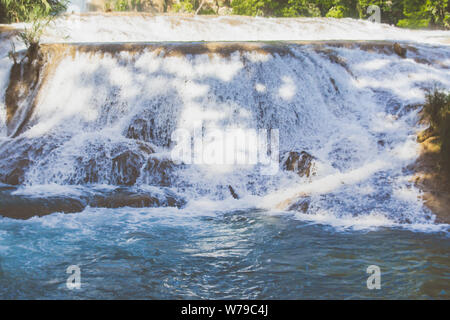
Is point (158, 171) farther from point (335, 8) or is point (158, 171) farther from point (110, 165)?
point (335, 8)

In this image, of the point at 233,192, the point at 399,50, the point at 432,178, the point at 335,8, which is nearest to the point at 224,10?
the point at 335,8

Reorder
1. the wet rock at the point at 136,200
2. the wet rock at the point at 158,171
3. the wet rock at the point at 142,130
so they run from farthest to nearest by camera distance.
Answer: the wet rock at the point at 142,130
the wet rock at the point at 158,171
the wet rock at the point at 136,200

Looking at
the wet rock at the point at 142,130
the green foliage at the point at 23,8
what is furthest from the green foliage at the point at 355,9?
the wet rock at the point at 142,130

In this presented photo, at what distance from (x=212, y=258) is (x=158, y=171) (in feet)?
8.65

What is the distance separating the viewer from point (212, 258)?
13.6 ft

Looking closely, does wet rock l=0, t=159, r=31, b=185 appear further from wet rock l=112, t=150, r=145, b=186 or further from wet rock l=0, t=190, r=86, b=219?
wet rock l=112, t=150, r=145, b=186

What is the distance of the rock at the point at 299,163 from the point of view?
6.53 meters

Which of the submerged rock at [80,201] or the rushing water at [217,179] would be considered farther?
the submerged rock at [80,201]

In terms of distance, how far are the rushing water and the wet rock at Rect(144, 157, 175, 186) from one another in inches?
0.8

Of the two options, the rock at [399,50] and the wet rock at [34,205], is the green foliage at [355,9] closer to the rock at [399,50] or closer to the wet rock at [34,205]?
the rock at [399,50]

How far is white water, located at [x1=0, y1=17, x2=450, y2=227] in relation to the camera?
632 centimetres

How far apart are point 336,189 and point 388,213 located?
712 millimetres

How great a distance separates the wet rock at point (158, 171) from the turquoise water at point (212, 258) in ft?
3.38
